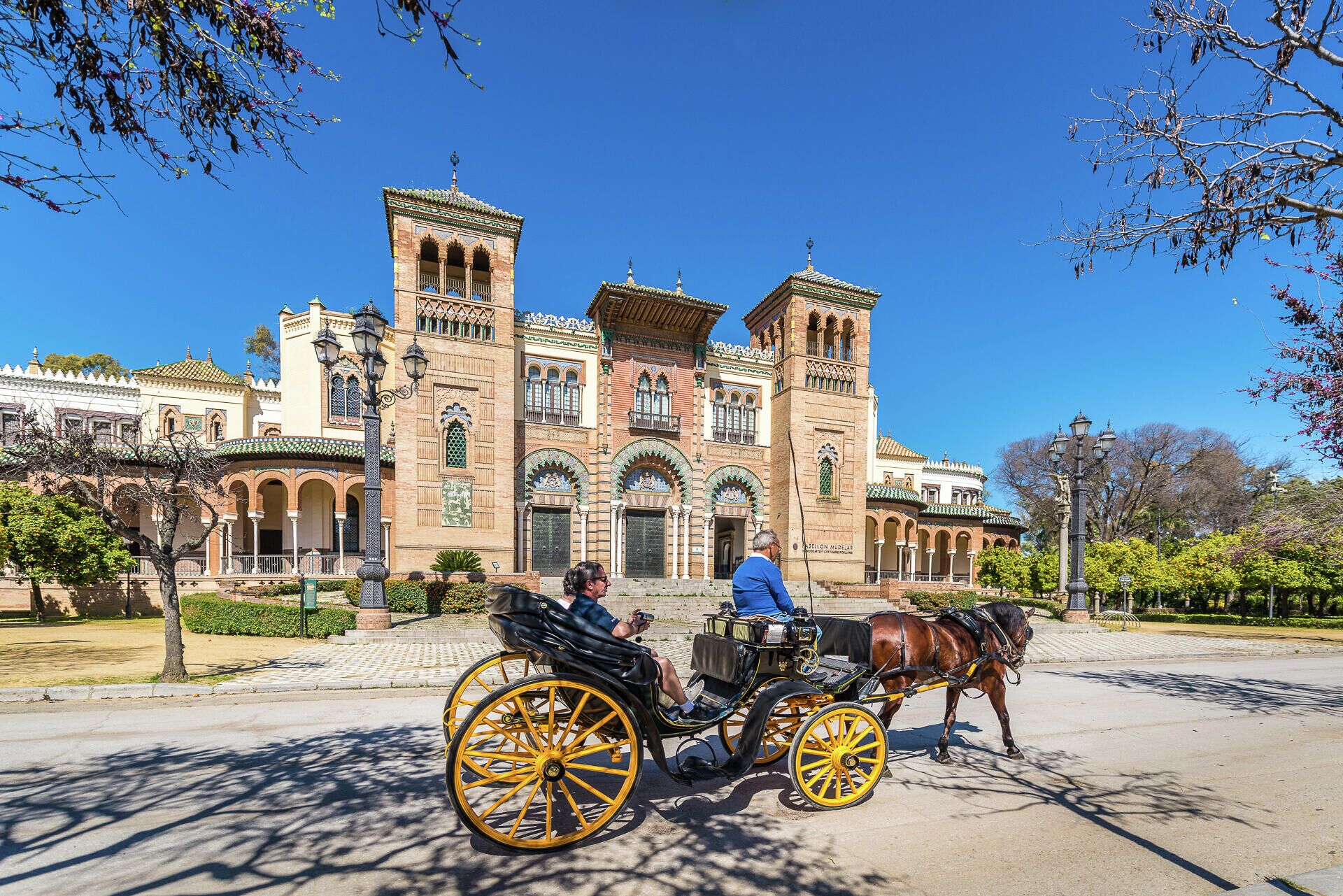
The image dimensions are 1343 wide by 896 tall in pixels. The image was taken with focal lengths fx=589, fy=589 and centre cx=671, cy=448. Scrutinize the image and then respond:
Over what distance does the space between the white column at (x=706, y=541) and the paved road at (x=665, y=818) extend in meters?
17.9

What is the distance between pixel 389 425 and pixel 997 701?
27.7 metres

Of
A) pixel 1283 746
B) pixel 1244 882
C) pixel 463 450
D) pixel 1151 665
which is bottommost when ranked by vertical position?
pixel 1151 665

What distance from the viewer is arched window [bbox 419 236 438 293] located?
20844 mm

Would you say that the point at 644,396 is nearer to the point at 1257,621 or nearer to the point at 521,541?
the point at 521,541

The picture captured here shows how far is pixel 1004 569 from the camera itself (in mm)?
24922

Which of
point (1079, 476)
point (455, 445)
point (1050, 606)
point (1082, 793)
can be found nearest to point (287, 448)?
point (455, 445)

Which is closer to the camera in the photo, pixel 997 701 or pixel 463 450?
pixel 997 701

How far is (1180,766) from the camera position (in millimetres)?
5324

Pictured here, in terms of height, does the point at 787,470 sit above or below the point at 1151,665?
above

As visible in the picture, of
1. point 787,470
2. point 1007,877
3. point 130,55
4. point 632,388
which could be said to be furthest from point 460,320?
point 1007,877

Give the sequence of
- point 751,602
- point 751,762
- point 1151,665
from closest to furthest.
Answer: point 751,762
point 751,602
point 1151,665

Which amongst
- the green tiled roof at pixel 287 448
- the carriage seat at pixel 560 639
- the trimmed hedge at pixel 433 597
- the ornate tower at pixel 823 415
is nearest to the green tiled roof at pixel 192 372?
the green tiled roof at pixel 287 448

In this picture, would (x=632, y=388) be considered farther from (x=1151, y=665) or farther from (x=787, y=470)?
(x=1151, y=665)

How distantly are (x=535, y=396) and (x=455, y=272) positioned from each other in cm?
590
